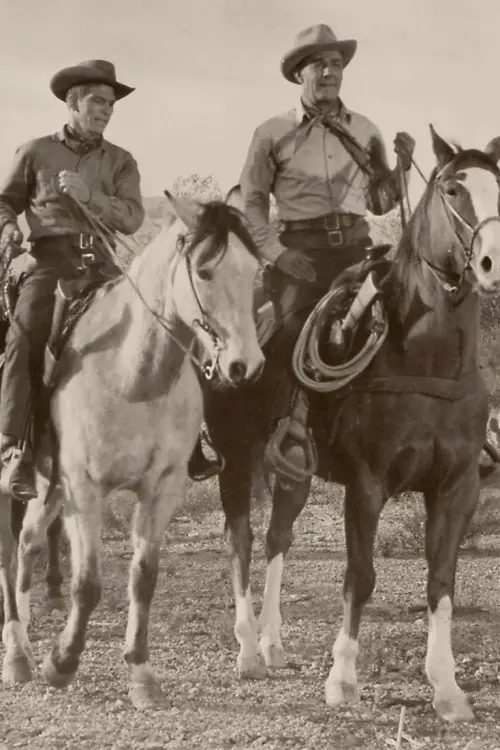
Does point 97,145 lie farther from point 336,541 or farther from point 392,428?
point 336,541

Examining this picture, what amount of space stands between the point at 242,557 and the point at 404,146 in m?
2.94

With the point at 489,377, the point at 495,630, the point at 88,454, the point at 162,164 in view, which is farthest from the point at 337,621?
the point at 162,164

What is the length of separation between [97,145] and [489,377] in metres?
2.88

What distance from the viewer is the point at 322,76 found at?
711 centimetres

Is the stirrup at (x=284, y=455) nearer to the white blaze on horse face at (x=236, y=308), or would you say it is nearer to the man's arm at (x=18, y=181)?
the white blaze on horse face at (x=236, y=308)

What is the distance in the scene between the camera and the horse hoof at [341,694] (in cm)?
632

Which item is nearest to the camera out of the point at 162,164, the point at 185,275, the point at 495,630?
the point at 185,275

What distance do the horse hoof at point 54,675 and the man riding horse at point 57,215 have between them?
0.98 m

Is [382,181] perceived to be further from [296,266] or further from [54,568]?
[54,568]

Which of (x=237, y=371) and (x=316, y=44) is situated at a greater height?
(x=316, y=44)

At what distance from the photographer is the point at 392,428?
618cm

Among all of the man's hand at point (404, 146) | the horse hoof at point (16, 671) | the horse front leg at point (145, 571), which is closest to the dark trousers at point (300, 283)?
the man's hand at point (404, 146)

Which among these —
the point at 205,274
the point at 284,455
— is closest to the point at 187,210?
the point at 205,274

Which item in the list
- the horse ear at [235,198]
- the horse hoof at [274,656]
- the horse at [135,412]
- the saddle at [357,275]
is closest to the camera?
the horse ear at [235,198]
